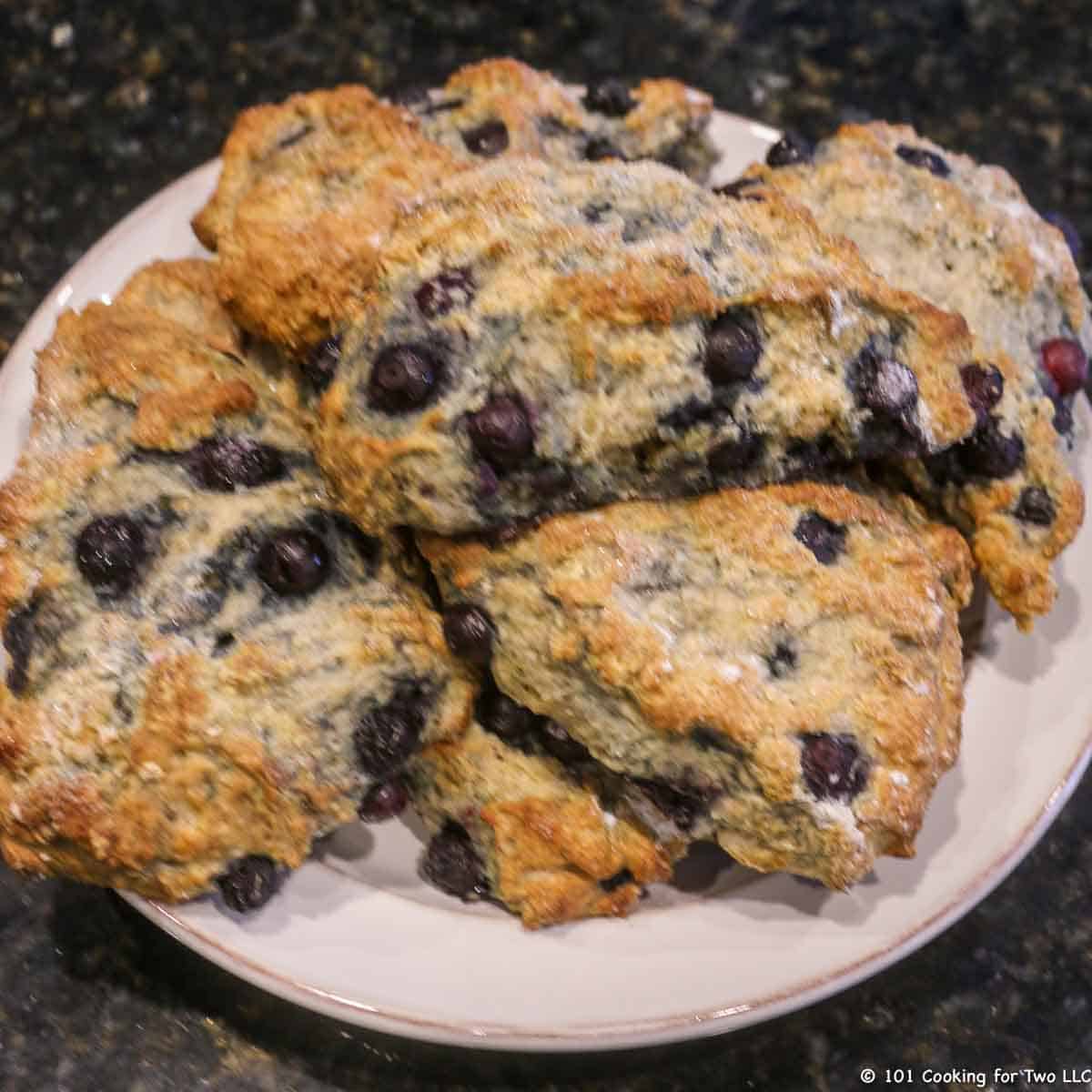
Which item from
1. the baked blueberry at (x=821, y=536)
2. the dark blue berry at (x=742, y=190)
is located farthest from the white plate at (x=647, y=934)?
the dark blue berry at (x=742, y=190)

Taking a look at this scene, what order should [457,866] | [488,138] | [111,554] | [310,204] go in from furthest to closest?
[488,138], [310,204], [457,866], [111,554]

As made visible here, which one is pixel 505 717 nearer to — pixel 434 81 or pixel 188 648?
pixel 188 648

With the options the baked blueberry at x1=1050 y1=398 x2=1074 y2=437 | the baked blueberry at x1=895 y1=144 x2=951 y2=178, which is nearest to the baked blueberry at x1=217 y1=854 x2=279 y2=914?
the baked blueberry at x1=1050 y1=398 x2=1074 y2=437

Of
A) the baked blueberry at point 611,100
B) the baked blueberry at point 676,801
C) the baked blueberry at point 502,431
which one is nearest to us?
the baked blueberry at point 502,431

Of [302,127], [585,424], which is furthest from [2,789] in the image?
[302,127]

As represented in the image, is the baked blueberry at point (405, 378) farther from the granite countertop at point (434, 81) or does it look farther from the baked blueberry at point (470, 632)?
the granite countertop at point (434, 81)

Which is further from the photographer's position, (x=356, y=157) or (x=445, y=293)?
(x=356, y=157)

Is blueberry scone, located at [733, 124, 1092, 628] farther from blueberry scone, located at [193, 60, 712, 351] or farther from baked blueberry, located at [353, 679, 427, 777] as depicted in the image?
baked blueberry, located at [353, 679, 427, 777]

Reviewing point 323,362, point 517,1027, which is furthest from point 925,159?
point 517,1027
